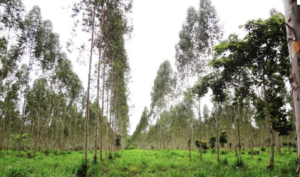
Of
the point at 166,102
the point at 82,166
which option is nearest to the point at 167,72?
the point at 166,102

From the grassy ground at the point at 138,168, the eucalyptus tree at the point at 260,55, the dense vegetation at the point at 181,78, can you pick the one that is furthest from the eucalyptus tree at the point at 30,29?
the eucalyptus tree at the point at 260,55

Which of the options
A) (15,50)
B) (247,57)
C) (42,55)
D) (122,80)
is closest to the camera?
(247,57)

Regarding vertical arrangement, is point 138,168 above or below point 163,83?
below

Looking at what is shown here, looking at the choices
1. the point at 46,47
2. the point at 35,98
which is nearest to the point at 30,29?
the point at 46,47

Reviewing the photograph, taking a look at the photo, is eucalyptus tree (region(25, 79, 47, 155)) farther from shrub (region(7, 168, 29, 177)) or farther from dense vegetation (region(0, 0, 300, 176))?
shrub (region(7, 168, 29, 177))

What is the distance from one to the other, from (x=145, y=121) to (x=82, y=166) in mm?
39911

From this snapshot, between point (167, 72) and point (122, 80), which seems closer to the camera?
point (122, 80)

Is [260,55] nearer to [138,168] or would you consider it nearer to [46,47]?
[138,168]

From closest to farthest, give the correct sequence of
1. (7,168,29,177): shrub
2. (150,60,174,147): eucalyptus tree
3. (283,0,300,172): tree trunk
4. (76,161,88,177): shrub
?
(283,0,300,172): tree trunk → (7,168,29,177): shrub → (76,161,88,177): shrub → (150,60,174,147): eucalyptus tree

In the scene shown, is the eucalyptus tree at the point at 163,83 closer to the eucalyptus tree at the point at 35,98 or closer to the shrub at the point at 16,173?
the eucalyptus tree at the point at 35,98

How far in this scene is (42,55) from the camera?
64.8ft

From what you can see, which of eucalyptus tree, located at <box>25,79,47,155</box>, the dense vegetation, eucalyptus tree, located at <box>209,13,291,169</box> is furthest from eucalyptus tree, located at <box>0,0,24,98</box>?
eucalyptus tree, located at <box>209,13,291,169</box>

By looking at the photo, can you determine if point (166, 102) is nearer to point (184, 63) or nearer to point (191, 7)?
point (184, 63)

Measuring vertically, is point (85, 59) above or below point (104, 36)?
below
